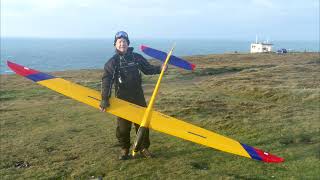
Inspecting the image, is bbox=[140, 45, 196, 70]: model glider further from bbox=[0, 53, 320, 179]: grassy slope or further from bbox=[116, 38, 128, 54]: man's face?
bbox=[116, 38, 128, 54]: man's face

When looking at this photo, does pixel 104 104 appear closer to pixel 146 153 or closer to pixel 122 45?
pixel 122 45

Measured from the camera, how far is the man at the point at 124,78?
973cm

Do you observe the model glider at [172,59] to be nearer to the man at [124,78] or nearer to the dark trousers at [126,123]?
the man at [124,78]

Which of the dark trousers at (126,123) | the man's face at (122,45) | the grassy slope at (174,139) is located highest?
the man's face at (122,45)

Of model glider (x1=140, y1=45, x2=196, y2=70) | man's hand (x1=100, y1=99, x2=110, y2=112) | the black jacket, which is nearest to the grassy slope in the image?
man's hand (x1=100, y1=99, x2=110, y2=112)

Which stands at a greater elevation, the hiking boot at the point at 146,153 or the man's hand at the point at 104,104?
the man's hand at the point at 104,104

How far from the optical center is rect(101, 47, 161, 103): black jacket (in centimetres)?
973

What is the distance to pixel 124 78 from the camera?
9836 mm

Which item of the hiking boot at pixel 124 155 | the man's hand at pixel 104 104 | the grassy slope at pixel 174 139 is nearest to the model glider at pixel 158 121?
the man's hand at pixel 104 104

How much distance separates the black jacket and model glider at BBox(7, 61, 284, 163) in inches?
12.6

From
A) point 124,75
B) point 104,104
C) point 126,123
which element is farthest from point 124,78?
point 126,123

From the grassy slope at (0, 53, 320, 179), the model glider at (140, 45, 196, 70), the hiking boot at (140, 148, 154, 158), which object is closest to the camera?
the grassy slope at (0, 53, 320, 179)

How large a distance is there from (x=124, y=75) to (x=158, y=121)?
1.47 meters

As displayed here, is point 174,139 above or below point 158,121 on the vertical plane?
below
